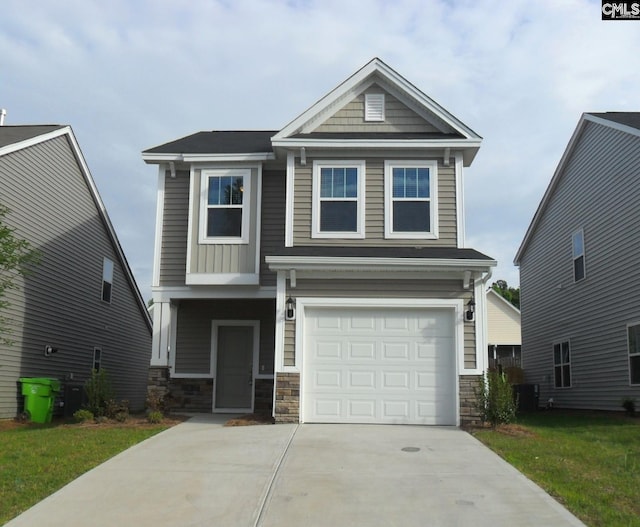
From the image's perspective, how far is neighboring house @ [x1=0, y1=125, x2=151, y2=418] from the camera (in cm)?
1548

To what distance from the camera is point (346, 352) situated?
1266 centimetres

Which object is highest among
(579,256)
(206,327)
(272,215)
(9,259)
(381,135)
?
(381,135)

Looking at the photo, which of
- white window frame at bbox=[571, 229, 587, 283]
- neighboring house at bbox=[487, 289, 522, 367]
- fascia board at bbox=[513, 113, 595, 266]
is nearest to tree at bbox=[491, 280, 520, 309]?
neighboring house at bbox=[487, 289, 522, 367]

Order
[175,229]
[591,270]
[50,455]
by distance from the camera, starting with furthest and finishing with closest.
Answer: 1. [591,270]
2. [175,229]
3. [50,455]

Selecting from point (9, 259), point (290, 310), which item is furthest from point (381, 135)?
point (9, 259)

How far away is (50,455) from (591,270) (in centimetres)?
1376

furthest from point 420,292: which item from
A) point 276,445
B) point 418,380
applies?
point 276,445

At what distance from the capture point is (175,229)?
1496cm

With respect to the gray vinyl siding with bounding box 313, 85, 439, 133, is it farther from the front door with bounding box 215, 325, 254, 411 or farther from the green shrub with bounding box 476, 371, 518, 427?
the green shrub with bounding box 476, 371, 518, 427

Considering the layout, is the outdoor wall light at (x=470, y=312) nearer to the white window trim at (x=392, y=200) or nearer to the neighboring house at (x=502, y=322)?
the white window trim at (x=392, y=200)

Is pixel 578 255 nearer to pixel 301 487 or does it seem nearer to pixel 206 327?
pixel 206 327

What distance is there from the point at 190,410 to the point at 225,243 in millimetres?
3819

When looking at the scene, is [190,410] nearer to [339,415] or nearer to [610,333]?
[339,415]

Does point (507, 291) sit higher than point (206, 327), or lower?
higher
